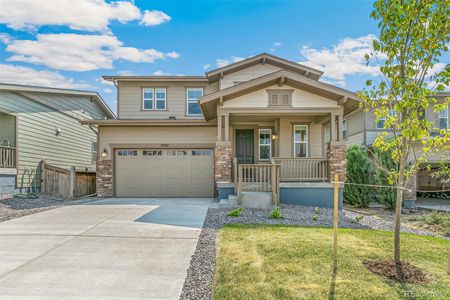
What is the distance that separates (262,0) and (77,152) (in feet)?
39.9

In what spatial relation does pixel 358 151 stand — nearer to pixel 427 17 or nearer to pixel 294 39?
pixel 294 39

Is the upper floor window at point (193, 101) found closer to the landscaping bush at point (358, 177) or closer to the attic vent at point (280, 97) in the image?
the attic vent at point (280, 97)

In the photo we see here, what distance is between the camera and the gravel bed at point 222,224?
407 centimetres

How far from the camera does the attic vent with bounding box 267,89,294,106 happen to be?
36.8ft

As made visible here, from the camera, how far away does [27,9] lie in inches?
457

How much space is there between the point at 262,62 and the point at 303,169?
5.88m

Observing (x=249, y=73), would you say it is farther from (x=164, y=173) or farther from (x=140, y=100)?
(x=164, y=173)

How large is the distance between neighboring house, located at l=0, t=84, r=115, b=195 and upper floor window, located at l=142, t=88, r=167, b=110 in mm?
2794

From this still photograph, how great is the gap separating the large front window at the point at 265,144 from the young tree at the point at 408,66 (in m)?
8.78

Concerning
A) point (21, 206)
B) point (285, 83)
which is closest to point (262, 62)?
point (285, 83)

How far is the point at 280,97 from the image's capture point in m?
11.2

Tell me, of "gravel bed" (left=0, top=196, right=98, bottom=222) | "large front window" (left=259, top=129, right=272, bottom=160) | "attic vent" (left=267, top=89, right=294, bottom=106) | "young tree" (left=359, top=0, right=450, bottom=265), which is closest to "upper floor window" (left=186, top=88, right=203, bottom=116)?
"large front window" (left=259, top=129, right=272, bottom=160)

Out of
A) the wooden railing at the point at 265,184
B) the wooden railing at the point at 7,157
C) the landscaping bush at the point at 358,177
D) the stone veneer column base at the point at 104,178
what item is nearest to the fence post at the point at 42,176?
the wooden railing at the point at 7,157

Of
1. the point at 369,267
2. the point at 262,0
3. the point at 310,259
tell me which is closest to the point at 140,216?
the point at 310,259
